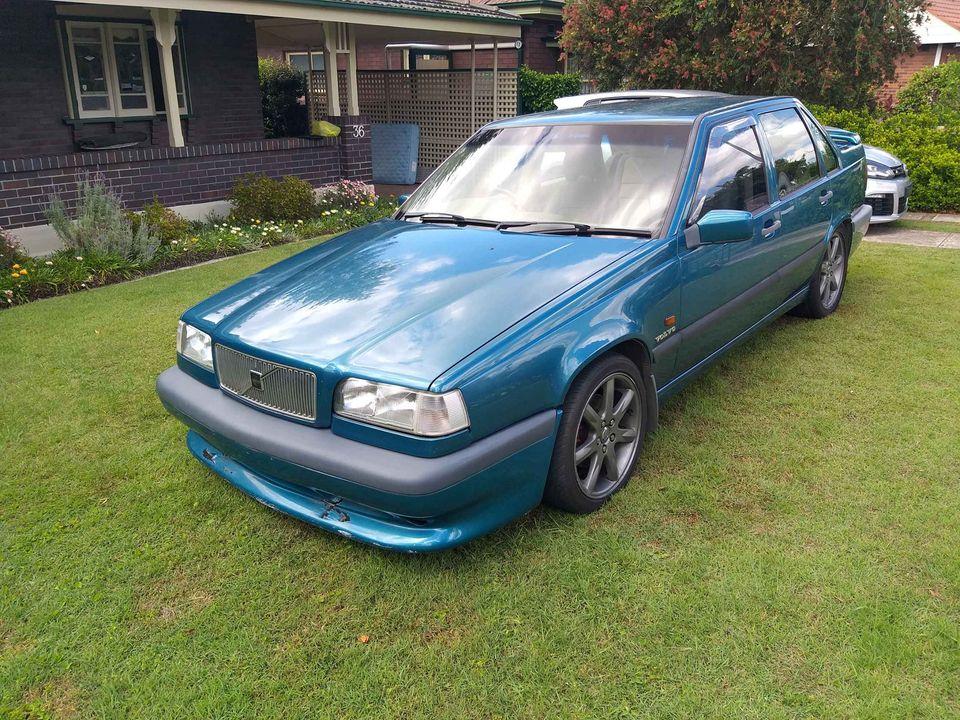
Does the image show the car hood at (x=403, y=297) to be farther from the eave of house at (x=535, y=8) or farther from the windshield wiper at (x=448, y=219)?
the eave of house at (x=535, y=8)

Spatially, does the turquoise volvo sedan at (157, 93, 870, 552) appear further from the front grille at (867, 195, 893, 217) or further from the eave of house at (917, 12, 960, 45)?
the eave of house at (917, 12, 960, 45)

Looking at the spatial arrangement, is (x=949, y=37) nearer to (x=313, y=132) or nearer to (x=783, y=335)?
(x=313, y=132)

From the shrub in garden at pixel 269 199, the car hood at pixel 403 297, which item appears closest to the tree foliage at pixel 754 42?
the shrub in garden at pixel 269 199

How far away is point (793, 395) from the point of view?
14.9 feet

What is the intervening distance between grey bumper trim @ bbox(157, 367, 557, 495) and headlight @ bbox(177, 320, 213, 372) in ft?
0.69

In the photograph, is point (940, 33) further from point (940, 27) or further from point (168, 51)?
point (168, 51)

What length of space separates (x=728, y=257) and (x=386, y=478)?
7.64ft

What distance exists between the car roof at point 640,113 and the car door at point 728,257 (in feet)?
0.51

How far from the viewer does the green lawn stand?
7.97 feet

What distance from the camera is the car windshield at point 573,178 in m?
3.81

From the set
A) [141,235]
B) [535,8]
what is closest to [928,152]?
[141,235]

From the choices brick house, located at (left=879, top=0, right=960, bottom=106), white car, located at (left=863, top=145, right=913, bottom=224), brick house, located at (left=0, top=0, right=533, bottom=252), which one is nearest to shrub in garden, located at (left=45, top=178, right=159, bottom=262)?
brick house, located at (left=0, top=0, right=533, bottom=252)

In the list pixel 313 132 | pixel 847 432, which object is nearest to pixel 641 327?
pixel 847 432

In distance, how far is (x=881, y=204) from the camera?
902 cm
